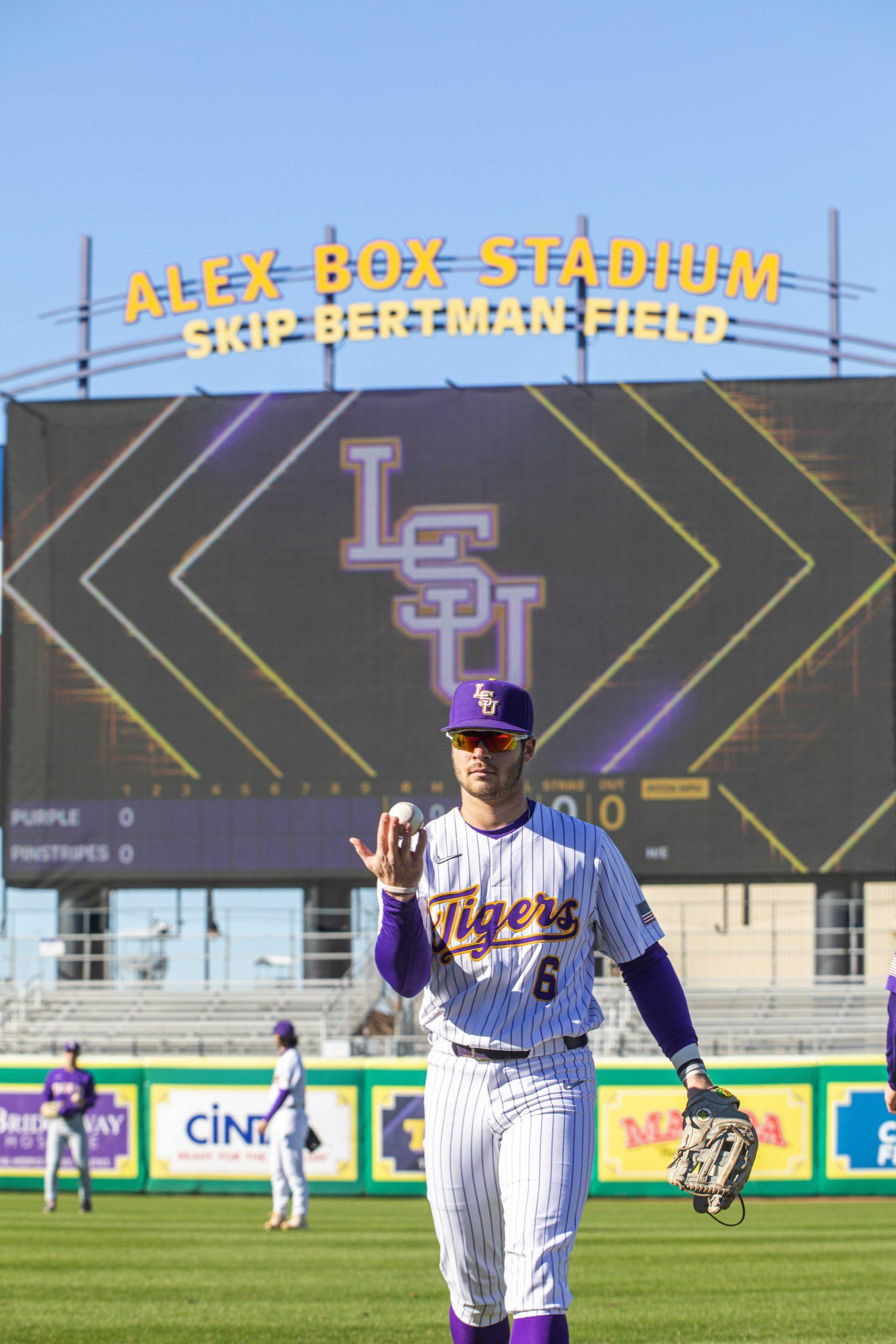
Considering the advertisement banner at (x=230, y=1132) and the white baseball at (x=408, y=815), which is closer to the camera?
the white baseball at (x=408, y=815)

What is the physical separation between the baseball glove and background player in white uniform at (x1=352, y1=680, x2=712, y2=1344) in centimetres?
8

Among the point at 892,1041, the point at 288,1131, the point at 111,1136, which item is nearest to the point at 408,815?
the point at 892,1041

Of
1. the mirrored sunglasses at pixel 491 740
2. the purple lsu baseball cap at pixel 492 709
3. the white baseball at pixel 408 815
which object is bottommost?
the white baseball at pixel 408 815

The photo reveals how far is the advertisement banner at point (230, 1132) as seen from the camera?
600 inches

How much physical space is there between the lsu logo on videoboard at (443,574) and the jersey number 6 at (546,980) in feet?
55.7

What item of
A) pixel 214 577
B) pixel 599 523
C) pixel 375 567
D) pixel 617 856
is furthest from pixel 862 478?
pixel 617 856

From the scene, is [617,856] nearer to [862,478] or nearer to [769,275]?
[862,478]

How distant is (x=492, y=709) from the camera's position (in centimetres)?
405

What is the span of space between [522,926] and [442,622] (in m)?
17.4

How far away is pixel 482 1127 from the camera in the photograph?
3953 mm

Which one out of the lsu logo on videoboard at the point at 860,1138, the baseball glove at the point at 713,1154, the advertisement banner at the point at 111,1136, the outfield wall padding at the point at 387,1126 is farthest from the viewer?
the advertisement banner at the point at 111,1136

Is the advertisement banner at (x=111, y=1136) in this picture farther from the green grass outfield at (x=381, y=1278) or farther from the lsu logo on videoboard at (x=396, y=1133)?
the lsu logo on videoboard at (x=396, y=1133)

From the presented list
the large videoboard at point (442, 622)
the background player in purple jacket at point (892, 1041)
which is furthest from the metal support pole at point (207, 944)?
the background player in purple jacket at point (892, 1041)

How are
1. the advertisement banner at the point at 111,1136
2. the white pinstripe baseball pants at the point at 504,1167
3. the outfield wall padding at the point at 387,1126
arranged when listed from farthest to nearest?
1. the advertisement banner at the point at 111,1136
2. the outfield wall padding at the point at 387,1126
3. the white pinstripe baseball pants at the point at 504,1167
